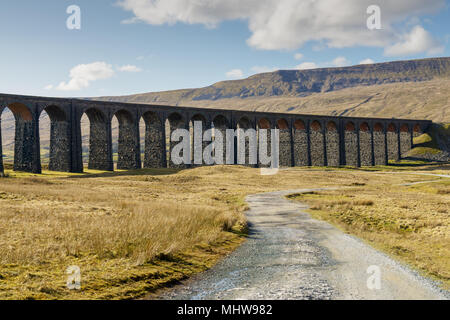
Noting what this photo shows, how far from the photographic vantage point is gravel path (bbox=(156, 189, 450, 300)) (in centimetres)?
841

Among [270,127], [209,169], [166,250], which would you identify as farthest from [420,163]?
[166,250]

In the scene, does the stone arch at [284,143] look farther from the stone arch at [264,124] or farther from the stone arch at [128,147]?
the stone arch at [128,147]

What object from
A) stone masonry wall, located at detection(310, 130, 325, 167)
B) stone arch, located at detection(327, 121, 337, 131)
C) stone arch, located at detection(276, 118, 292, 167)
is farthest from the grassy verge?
stone arch, located at detection(327, 121, 337, 131)

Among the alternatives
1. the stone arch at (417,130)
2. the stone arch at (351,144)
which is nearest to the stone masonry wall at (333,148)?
the stone arch at (351,144)

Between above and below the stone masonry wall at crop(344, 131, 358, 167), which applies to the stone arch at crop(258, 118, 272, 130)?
above

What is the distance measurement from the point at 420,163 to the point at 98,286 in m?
105

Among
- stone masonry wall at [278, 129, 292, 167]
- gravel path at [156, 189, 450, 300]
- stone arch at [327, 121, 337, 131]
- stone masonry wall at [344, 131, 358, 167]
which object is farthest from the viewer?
stone masonry wall at [344, 131, 358, 167]

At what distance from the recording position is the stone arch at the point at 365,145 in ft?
328

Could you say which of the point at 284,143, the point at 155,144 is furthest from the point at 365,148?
the point at 155,144

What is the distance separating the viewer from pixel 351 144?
3853 inches

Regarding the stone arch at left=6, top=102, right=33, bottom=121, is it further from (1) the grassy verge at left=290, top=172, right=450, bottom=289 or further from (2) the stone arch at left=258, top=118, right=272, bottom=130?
(2) the stone arch at left=258, top=118, right=272, bottom=130

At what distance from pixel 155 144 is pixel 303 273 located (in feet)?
194
